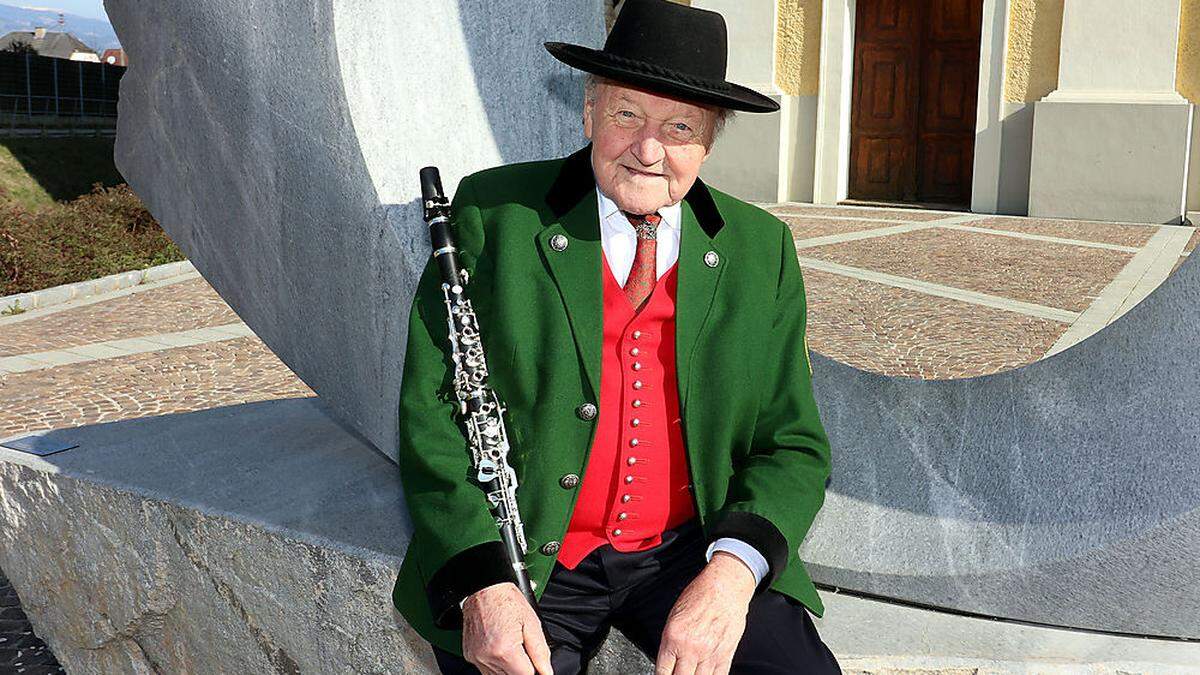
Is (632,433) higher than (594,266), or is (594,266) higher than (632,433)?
(594,266)

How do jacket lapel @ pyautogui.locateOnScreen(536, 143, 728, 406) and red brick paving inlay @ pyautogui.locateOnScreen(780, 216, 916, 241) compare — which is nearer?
jacket lapel @ pyautogui.locateOnScreen(536, 143, 728, 406)

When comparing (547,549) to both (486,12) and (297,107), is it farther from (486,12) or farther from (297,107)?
(486,12)

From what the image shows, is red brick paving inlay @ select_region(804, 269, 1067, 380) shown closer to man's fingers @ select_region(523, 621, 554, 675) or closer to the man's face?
the man's face

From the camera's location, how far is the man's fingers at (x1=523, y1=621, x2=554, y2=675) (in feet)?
6.23

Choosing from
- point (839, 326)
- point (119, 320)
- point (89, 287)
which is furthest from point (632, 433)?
point (89, 287)

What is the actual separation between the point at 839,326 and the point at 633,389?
5439 millimetres

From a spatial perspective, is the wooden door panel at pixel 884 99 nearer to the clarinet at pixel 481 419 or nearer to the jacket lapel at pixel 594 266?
the jacket lapel at pixel 594 266

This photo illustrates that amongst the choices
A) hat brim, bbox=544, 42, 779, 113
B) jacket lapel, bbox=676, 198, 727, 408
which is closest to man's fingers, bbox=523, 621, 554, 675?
jacket lapel, bbox=676, 198, 727, 408

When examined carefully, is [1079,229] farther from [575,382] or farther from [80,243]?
[575,382]

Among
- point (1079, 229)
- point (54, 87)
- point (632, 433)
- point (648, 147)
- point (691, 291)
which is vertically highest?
point (54, 87)

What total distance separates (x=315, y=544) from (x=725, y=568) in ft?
3.84

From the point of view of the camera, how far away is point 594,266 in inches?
83.7

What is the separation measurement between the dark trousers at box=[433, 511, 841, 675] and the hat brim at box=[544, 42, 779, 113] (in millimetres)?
769

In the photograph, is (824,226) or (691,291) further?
(824,226)
